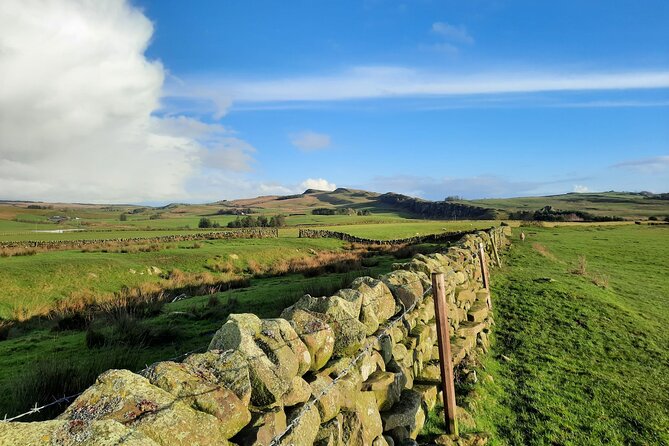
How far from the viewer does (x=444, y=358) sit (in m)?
5.88

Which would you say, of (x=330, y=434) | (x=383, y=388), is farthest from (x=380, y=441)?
Result: (x=330, y=434)

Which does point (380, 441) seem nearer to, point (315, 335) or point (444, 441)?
point (444, 441)

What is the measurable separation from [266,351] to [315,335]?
0.68m

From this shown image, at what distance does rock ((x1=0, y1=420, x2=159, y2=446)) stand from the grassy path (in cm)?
535

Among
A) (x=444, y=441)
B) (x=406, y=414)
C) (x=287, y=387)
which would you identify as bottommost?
(x=444, y=441)

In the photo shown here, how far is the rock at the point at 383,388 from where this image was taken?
16.1 feet


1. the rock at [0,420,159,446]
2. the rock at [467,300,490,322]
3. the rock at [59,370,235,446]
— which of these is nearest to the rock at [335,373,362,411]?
the rock at [59,370,235,446]

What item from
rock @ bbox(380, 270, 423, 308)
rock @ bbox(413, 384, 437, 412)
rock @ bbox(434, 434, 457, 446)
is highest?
rock @ bbox(380, 270, 423, 308)

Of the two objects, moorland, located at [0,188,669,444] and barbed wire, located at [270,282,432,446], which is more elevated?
barbed wire, located at [270,282,432,446]

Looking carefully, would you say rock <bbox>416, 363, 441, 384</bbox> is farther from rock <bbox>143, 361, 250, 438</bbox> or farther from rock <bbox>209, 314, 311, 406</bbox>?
rock <bbox>143, 361, 250, 438</bbox>

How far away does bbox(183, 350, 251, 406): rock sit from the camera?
10.4 feet

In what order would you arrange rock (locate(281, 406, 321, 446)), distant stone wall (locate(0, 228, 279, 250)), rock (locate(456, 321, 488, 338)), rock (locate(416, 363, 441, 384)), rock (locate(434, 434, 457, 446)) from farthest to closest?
distant stone wall (locate(0, 228, 279, 250)) → rock (locate(456, 321, 488, 338)) → rock (locate(416, 363, 441, 384)) → rock (locate(434, 434, 457, 446)) → rock (locate(281, 406, 321, 446))

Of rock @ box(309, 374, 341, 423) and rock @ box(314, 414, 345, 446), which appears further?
rock @ box(309, 374, 341, 423)

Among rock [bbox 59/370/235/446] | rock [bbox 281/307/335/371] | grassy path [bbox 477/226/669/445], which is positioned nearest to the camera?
rock [bbox 59/370/235/446]
